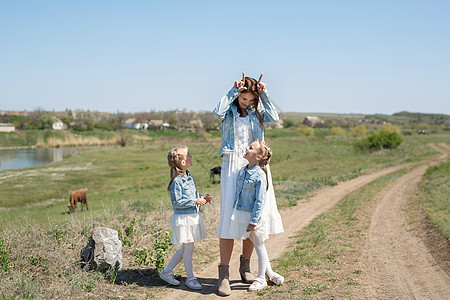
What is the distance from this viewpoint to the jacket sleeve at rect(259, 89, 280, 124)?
16.3 ft

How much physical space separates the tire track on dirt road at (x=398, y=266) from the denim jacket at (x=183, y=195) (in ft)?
7.44

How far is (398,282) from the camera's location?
520 cm

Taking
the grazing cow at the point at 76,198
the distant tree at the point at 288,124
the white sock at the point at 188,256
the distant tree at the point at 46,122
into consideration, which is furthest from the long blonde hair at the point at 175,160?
the distant tree at the point at 46,122

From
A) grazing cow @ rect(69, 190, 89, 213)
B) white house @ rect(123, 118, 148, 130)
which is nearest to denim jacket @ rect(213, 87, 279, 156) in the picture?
grazing cow @ rect(69, 190, 89, 213)

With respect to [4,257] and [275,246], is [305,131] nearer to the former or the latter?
[275,246]

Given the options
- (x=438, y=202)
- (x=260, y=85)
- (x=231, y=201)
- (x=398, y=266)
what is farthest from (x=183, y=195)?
(x=438, y=202)

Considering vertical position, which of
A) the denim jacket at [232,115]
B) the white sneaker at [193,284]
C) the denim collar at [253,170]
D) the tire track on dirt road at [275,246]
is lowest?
the tire track on dirt road at [275,246]

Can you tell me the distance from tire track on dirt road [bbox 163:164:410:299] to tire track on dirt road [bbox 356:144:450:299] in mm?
1423

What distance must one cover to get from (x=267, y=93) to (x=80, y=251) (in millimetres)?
3431

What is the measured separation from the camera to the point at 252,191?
180 inches

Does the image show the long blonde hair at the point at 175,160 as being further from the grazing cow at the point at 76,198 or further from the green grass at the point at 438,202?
the grazing cow at the point at 76,198

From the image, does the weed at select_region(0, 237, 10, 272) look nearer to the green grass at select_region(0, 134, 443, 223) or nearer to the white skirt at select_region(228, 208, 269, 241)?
the white skirt at select_region(228, 208, 269, 241)

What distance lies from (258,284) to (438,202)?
29.4 feet

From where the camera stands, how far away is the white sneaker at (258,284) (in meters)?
4.73
